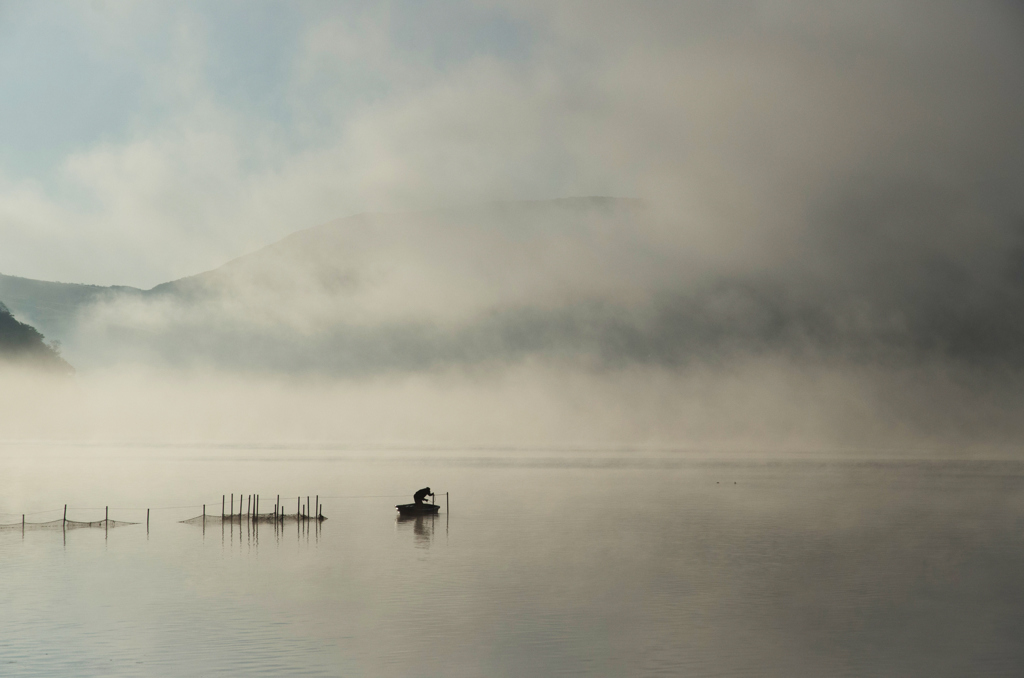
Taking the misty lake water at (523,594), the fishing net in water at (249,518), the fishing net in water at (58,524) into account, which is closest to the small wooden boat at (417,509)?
the misty lake water at (523,594)

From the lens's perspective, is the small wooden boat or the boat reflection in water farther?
the small wooden boat

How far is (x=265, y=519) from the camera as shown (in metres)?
74.1

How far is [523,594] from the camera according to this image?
141ft

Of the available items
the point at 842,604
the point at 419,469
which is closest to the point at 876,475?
the point at 419,469

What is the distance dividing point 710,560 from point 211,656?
31.2 m

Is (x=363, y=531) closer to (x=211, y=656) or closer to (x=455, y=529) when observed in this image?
(x=455, y=529)

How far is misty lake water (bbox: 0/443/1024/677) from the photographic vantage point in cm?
3148

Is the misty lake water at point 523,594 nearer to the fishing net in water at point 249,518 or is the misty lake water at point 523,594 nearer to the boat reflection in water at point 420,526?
the boat reflection in water at point 420,526

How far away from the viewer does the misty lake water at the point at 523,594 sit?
31484 millimetres

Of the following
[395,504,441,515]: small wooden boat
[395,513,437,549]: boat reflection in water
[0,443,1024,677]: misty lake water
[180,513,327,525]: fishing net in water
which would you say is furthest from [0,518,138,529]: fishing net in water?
[395,504,441,515]: small wooden boat

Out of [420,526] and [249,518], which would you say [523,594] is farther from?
[249,518]

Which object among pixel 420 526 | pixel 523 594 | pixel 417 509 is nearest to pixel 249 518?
pixel 420 526

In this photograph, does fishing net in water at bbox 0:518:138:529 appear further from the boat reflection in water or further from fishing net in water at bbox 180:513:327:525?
the boat reflection in water

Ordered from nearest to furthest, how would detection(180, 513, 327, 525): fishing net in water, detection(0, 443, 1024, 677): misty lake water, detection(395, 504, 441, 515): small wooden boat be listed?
1. detection(0, 443, 1024, 677): misty lake water
2. detection(180, 513, 327, 525): fishing net in water
3. detection(395, 504, 441, 515): small wooden boat
